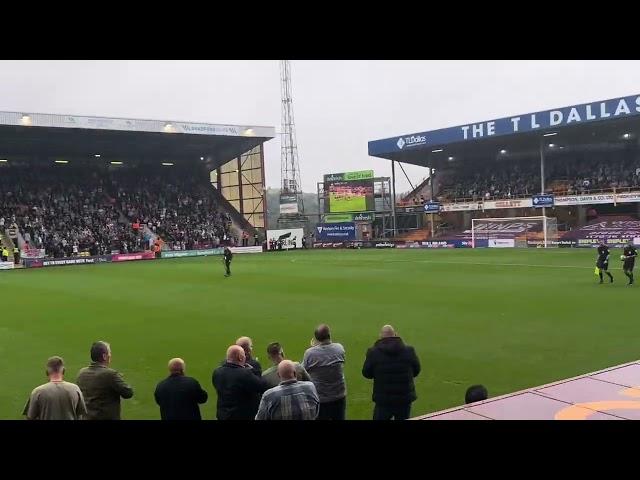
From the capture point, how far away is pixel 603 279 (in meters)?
21.8

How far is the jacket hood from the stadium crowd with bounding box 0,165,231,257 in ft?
146

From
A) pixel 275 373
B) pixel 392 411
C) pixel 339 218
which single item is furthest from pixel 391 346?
pixel 339 218

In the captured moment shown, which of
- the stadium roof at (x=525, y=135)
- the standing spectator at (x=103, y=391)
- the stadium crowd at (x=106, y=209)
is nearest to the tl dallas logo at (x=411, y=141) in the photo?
the stadium roof at (x=525, y=135)

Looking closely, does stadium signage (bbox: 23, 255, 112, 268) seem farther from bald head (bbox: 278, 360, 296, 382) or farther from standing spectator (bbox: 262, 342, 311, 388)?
bald head (bbox: 278, 360, 296, 382)

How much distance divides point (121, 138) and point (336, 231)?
2379cm

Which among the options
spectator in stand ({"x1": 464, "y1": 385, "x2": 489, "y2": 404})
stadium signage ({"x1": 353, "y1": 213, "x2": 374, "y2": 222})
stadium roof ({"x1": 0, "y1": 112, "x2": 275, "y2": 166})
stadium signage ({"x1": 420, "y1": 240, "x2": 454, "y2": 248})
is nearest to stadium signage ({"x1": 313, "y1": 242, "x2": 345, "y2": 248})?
stadium signage ({"x1": 353, "y1": 213, "x2": 374, "y2": 222})

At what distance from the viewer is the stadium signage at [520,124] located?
1679 inches

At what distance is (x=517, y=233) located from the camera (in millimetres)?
49375
